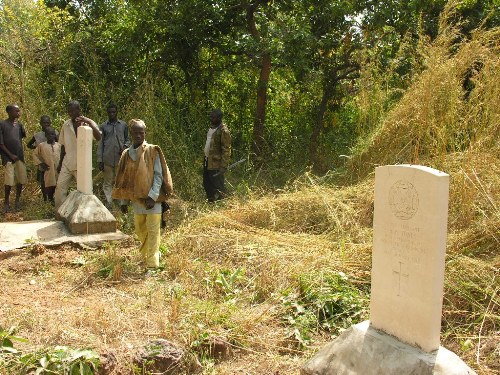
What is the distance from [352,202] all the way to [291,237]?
1.14m

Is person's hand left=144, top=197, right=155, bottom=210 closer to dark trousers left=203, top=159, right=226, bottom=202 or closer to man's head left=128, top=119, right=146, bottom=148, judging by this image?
man's head left=128, top=119, right=146, bottom=148

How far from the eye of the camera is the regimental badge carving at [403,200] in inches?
128

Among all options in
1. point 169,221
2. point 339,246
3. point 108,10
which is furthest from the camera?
point 108,10

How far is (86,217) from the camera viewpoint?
688 cm

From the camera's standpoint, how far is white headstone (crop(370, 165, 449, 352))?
3117mm

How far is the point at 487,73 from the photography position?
277 inches

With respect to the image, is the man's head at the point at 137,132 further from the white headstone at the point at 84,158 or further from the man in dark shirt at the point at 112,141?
the man in dark shirt at the point at 112,141

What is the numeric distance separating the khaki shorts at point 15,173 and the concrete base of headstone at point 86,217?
5.60 ft

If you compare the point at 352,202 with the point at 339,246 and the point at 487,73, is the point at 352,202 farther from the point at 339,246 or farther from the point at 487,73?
the point at 487,73

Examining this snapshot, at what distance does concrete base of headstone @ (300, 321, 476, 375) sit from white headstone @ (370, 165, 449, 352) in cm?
8

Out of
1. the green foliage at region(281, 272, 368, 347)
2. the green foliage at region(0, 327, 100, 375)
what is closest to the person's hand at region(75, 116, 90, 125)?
the green foliage at region(281, 272, 368, 347)

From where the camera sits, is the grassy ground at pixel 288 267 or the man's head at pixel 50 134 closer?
the grassy ground at pixel 288 267

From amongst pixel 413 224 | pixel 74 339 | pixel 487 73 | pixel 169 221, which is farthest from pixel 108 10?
pixel 413 224

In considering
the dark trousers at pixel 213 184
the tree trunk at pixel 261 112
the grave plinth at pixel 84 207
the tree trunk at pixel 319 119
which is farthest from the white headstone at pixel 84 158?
the tree trunk at pixel 319 119
